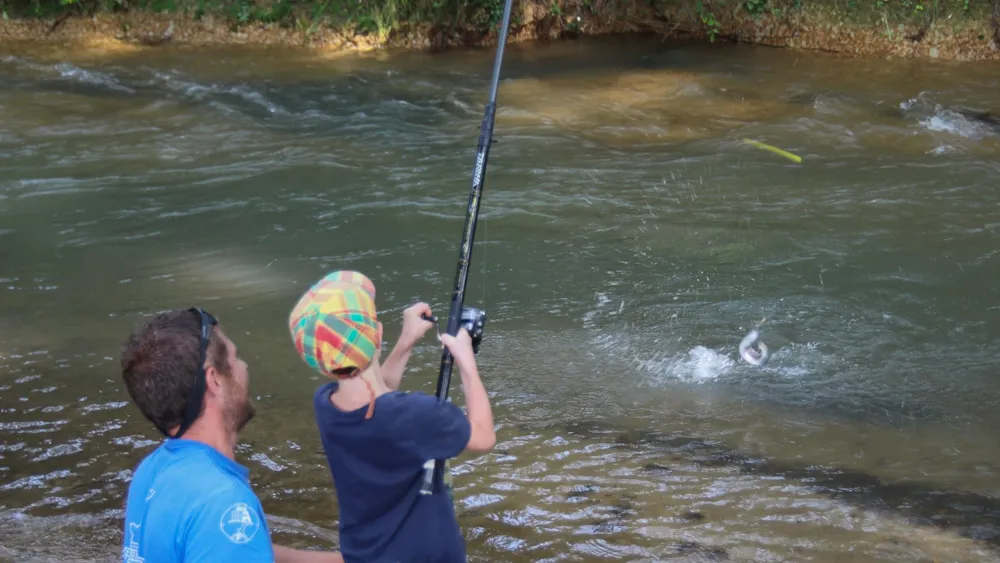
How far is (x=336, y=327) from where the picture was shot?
99.8 inches

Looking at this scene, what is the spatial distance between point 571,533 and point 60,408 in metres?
2.91

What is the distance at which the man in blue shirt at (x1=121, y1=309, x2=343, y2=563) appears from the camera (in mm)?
2131

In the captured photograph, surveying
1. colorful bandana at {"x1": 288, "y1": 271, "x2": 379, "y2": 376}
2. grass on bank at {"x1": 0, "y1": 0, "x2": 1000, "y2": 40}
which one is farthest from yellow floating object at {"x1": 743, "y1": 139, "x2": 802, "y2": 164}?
colorful bandana at {"x1": 288, "y1": 271, "x2": 379, "y2": 376}

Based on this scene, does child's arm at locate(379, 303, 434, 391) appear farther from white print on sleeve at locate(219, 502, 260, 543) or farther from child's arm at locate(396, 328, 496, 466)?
white print on sleeve at locate(219, 502, 260, 543)

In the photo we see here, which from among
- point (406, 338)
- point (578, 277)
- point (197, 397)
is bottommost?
point (578, 277)

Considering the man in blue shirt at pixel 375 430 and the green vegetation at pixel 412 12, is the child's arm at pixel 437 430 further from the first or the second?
the green vegetation at pixel 412 12

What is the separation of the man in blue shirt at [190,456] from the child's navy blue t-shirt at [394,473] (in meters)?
0.36

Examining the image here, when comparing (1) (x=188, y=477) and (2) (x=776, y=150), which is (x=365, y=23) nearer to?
(2) (x=776, y=150)

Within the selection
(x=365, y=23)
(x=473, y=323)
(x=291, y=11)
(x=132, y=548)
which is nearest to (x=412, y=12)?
(x=365, y=23)

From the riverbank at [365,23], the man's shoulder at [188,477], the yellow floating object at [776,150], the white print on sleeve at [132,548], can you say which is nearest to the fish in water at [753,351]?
the yellow floating object at [776,150]

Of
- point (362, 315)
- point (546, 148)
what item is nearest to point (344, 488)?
point (362, 315)

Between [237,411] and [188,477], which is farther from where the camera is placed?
[237,411]

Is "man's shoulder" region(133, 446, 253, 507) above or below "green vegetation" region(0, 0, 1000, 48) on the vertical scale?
below

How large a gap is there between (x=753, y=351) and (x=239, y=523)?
450cm
